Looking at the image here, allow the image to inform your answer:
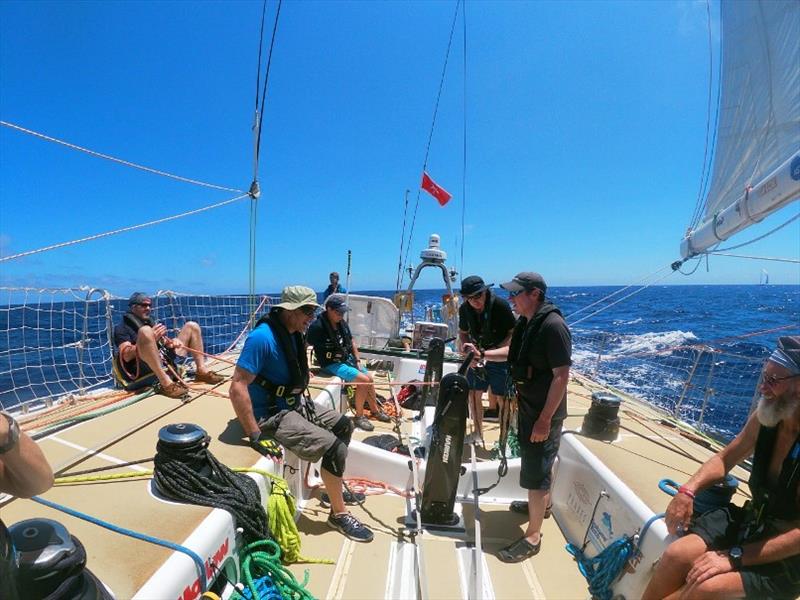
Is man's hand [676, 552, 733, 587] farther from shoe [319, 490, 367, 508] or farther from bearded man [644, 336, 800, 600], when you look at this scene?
shoe [319, 490, 367, 508]

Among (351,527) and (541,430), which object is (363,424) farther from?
(541,430)

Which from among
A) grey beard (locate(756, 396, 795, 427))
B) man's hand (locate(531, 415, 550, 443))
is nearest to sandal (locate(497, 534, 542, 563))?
man's hand (locate(531, 415, 550, 443))

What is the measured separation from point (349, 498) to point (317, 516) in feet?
1.01

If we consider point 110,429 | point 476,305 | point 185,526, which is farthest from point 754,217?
point 110,429

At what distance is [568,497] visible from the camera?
9.84ft

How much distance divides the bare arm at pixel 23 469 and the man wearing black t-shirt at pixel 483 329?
124 inches

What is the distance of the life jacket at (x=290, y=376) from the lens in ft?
8.96

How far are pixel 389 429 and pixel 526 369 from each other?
2477 mm

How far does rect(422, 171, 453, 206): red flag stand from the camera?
891 centimetres

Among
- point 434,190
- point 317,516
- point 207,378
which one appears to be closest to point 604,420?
point 317,516

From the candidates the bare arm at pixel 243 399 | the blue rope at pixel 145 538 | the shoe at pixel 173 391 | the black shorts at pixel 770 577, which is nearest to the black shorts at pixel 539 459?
the black shorts at pixel 770 577

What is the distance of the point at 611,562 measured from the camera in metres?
2.24

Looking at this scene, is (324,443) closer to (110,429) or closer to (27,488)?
(110,429)

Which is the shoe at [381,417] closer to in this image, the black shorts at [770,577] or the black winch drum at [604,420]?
the black winch drum at [604,420]
